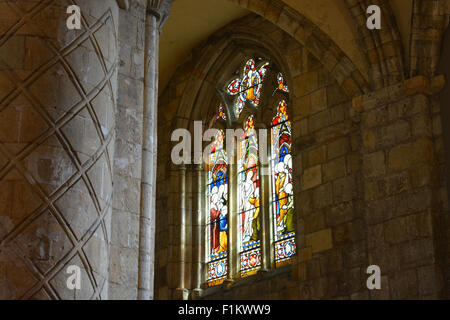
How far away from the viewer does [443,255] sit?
24.4 ft

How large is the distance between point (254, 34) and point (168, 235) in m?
2.72

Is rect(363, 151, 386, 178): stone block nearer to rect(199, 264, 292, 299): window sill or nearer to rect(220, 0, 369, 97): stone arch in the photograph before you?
rect(220, 0, 369, 97): stone arch

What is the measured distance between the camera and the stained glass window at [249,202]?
33.0ft

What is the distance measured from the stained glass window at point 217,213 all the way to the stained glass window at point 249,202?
10.6 inches

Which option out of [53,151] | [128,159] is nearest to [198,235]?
[128,159]

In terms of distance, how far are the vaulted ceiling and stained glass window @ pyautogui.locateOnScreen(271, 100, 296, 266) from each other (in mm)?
1485

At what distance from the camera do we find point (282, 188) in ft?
32.7

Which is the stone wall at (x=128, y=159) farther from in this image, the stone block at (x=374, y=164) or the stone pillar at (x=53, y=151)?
the stone block at (x=374, y=164)

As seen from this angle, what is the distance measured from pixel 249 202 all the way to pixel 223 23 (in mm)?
2376

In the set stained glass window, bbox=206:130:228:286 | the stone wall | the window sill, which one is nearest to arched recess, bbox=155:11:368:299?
stained glass window, bbox=206:130:228:286

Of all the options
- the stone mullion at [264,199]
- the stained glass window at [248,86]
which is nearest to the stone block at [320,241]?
the stone mullion at [264,199]
